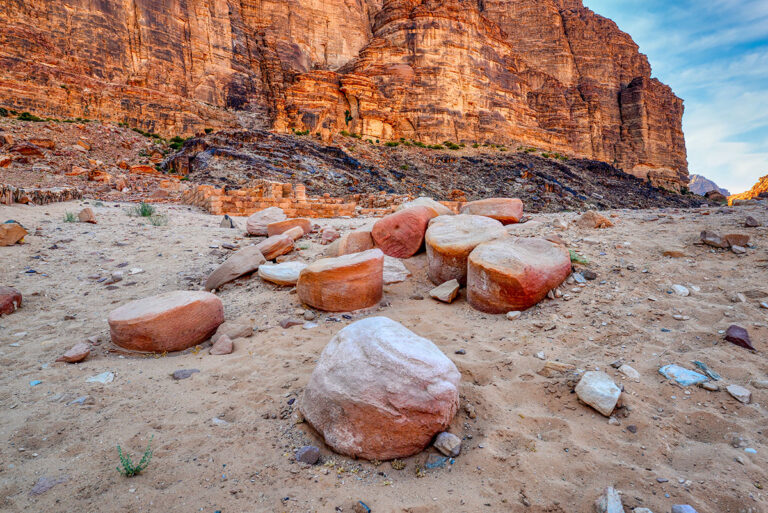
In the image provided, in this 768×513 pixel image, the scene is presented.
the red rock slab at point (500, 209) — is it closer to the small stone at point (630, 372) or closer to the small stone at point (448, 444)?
the small stone at point (630, 372)

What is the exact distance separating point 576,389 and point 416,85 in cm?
4109

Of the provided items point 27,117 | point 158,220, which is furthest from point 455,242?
point 27,117

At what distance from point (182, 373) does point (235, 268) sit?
2171 millimetres

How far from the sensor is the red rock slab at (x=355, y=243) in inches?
189

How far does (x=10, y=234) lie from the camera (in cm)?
500

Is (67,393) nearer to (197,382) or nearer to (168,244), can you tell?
(197,382)

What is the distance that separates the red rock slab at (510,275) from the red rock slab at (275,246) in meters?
3.14


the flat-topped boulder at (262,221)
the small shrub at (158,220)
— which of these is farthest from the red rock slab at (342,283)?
the small shrub at (158,220)

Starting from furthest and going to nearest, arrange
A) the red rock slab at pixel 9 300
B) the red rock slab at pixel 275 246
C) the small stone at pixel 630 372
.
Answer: the red rock slab at pixel 275 246 < the red rock slab at pixel 9 300 < the small stone at pixel 630 372

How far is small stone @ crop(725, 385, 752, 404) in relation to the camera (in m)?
1.83

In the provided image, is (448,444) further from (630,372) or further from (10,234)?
(10,234)

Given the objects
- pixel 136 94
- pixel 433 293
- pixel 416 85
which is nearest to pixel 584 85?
pixel 416 85

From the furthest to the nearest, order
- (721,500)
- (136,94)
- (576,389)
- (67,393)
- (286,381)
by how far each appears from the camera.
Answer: (136,94) < (286,381) < (67,393) < (576,389) < (721,500)

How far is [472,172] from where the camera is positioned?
30188 millimetres
